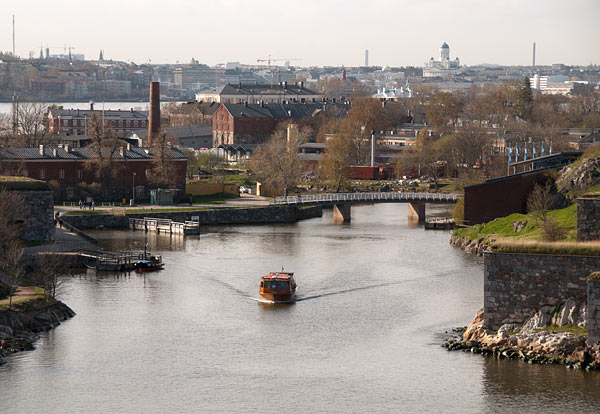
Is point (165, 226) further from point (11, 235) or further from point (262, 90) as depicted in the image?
Answer: point (262, 90)

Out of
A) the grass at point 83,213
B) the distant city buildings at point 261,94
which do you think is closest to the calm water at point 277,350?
the grass at point 83,213

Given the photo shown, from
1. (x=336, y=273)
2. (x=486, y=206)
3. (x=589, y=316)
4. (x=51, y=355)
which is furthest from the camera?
(x=486, y=206)

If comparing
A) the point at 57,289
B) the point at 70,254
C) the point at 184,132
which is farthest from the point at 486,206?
the point at 184,132

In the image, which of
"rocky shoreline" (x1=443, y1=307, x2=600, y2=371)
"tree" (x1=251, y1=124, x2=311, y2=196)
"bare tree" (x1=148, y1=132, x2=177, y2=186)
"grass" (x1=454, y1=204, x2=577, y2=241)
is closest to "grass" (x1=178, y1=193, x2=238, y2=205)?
"bare tree" (x1=148, y1=132, x2=177, y2=186)

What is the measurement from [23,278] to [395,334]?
16.0m

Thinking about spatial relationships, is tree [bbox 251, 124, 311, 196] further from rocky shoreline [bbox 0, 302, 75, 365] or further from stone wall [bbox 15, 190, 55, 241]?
rocky shoreline [bbox 0, 302, 75, 365]

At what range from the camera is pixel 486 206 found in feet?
222

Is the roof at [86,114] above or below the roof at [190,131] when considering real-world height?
above

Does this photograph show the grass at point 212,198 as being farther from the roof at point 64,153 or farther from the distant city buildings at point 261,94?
the distant city buildings at point 261,94

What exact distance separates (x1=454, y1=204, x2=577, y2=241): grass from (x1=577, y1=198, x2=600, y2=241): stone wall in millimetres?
8741

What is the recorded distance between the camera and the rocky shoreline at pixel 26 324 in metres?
38.1

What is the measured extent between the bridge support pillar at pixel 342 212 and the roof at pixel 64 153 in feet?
38.2

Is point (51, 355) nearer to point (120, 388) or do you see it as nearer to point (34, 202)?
point (120, 388)

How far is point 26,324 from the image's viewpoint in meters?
40.5
